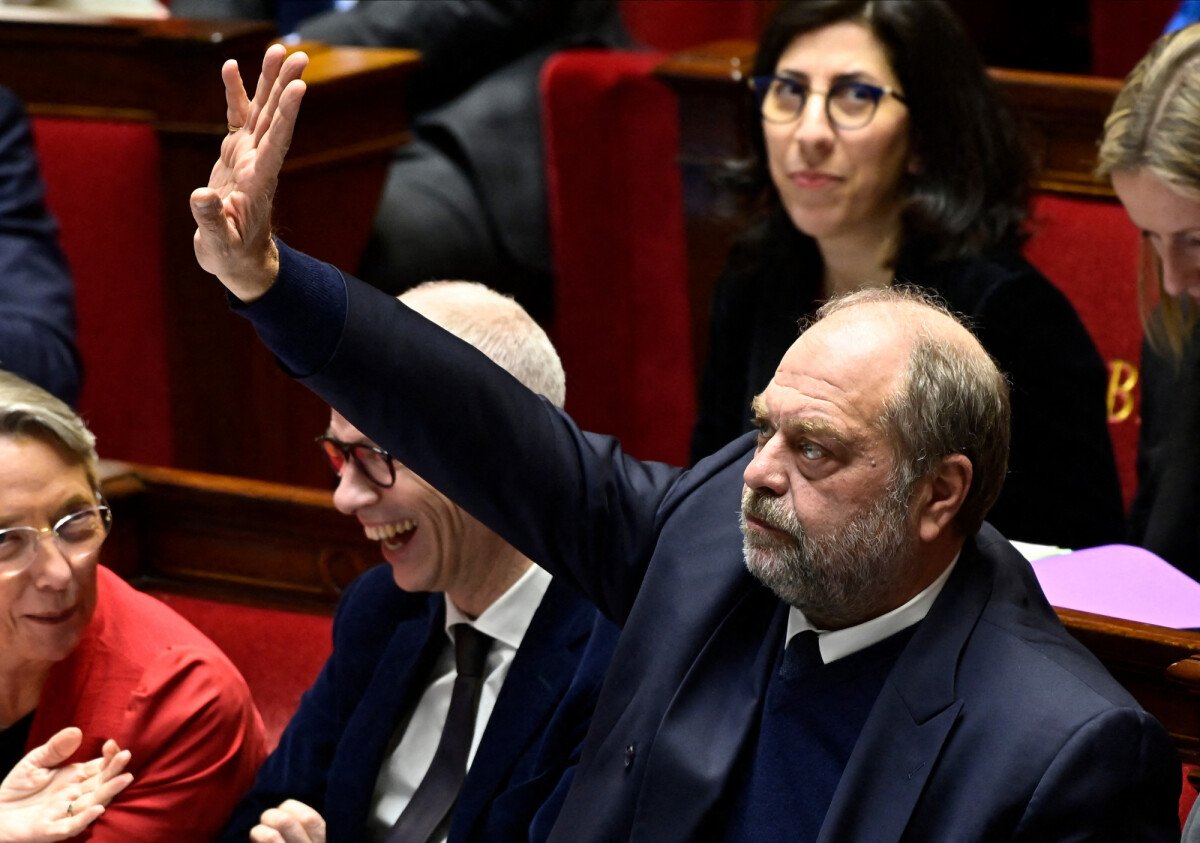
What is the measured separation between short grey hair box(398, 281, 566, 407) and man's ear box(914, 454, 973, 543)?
45cm

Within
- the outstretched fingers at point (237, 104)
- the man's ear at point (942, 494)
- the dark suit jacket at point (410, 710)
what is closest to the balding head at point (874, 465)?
the man's ear at point (942, 494)

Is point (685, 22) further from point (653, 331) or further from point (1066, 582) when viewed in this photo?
point (1066, 582)

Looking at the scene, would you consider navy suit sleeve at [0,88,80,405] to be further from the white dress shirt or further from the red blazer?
the white dress shirt

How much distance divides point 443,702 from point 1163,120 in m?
0.89

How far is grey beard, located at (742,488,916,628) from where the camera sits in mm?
1329

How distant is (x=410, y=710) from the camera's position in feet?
5.77

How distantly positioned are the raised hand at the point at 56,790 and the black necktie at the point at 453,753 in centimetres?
26

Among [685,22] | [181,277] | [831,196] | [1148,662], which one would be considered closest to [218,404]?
[181,277]

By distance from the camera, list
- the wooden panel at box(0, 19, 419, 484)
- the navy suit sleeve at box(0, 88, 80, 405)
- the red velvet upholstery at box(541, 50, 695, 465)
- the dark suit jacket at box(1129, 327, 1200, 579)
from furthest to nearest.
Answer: the red velvet upholstery at box(541, 50, 695, 465) < the wooden panel at box(0, 19, 419, 484) < the navy suit sleeve at box(0, 88, 80, 405) < the dark suit jacket at box(1129, 327, 1200, 579)

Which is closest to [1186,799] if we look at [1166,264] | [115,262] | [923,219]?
[1166,264]

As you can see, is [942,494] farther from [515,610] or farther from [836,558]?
[515,610]

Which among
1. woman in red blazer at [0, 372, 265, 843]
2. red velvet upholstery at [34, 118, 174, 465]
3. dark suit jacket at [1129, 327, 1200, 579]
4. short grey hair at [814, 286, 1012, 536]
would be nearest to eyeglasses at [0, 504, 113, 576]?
woman in red blazer at [0, 372, 265, 843]

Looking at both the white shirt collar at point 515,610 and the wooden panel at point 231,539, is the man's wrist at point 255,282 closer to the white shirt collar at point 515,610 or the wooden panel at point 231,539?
the white shirt collar at point 515,610

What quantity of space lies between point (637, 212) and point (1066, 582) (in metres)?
1.50
